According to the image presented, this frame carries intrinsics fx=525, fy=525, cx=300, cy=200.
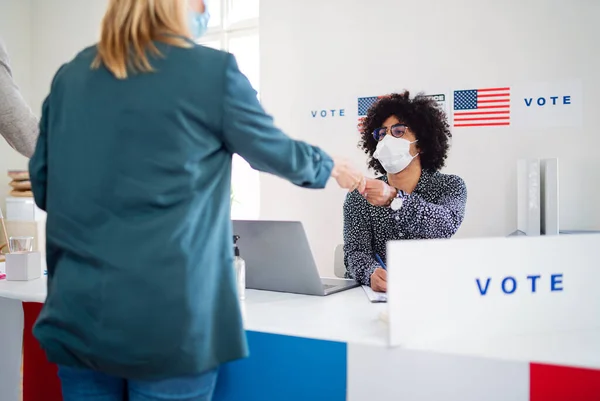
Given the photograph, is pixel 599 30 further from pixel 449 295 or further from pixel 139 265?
pixel 139 265

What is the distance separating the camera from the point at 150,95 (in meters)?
0.95

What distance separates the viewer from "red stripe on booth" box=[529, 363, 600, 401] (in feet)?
3.31

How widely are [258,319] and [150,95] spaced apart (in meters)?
0.66

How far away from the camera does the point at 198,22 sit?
118 cm

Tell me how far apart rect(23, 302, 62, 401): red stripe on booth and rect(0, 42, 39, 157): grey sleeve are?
59 cm

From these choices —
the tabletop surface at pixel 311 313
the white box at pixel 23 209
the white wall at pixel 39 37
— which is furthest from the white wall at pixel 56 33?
the tabletop surface at pixel 311 313

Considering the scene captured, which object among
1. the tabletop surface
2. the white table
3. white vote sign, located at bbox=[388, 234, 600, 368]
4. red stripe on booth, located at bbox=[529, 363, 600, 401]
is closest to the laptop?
the tabletop surface

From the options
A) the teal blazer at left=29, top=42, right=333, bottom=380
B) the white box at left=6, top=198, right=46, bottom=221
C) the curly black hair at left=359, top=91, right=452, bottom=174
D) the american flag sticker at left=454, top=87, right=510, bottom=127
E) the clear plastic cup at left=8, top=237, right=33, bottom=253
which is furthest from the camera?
the white box at left=6, top=198, right=46, bottom=221

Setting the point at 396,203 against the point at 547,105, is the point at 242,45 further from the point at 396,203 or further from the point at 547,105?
the point at 396,203

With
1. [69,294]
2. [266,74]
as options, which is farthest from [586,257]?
[266,74]

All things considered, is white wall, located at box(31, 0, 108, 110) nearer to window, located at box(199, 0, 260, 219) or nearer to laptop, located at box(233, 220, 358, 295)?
window, located at box(199, 0, 260, 219)

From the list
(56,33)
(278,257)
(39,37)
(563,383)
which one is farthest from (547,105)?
(39,37)

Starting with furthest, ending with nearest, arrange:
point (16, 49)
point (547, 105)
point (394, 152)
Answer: point (16, 49), point (547, 105), point (394, 152)

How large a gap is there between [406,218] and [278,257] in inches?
33.8
